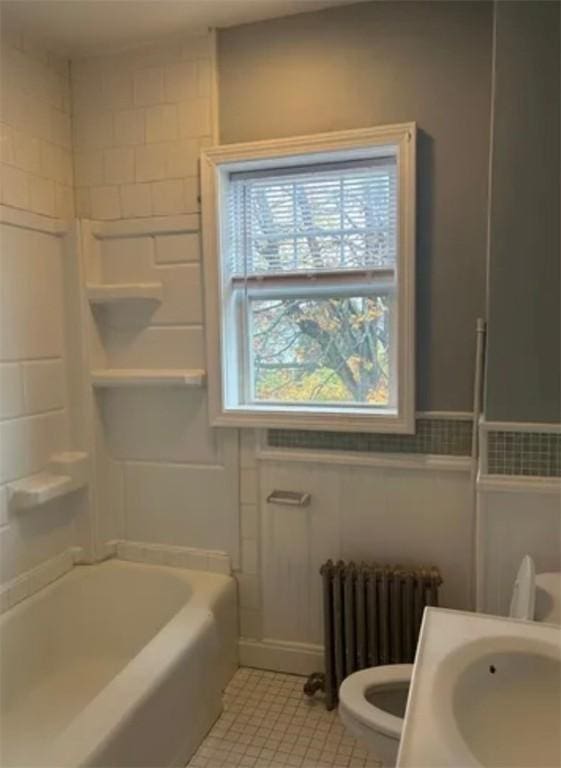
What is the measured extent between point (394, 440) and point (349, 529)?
41 cm

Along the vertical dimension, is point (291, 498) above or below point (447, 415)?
below

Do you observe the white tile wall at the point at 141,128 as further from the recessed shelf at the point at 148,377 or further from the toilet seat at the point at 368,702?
the toilet seat at the point at 368,702

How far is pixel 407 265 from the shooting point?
2035mm

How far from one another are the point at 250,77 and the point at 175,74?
0.32 m

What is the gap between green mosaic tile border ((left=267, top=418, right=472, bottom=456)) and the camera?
6.82 feet

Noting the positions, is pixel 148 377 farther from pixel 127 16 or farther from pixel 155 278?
pixel 127 16

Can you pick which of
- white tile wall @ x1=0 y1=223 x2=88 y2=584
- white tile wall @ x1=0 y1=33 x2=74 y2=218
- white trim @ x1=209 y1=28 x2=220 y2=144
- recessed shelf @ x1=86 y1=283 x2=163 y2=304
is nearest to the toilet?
white tile wall @ x1=0 y1=223 x2=88 y2=584

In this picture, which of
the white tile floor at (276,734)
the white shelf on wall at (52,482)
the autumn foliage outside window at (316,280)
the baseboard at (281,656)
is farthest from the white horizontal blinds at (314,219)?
the white tile floor at (276,734)

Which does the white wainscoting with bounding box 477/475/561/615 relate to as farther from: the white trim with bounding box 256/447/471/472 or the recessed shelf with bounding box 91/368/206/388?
the recessed shelf with bounding box 91/368/206/388

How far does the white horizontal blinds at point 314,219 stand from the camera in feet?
7.08

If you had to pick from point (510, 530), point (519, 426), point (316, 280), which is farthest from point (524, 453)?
point (316, 280)

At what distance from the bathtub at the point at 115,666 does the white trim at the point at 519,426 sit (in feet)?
3.96

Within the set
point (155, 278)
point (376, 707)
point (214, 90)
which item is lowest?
point (376, 707)

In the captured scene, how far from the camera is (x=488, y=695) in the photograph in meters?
1.10
